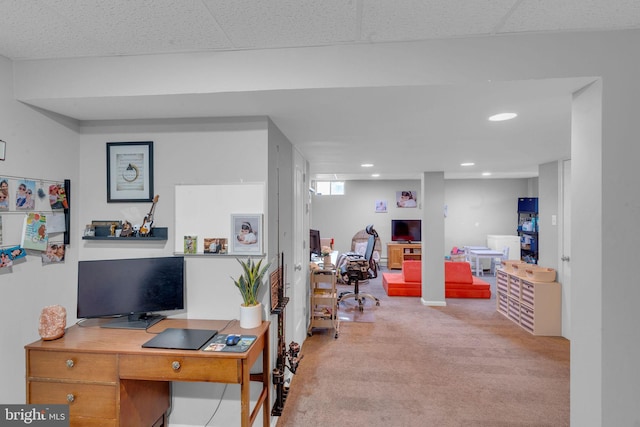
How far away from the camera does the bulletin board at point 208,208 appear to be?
6.36 ft

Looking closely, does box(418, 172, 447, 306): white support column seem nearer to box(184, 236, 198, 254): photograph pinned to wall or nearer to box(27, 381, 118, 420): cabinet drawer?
box(184, 236, 198, 254): photograph pinned to wall

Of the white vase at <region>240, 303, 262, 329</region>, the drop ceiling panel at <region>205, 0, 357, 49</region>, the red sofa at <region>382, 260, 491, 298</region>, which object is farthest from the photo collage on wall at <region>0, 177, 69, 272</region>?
the red sofa at <region>382, 260, 491, 298</region>

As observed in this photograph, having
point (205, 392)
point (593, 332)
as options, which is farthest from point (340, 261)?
point (593, 332)

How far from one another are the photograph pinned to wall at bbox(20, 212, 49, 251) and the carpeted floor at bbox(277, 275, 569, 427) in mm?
1924

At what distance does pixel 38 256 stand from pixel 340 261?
13.8ft

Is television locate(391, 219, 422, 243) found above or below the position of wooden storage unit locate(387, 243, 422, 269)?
above

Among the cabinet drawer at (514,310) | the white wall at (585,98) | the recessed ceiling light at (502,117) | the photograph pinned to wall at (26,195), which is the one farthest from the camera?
the cabinet drawer at (514,310)

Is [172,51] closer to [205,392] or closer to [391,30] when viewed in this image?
[391,30]

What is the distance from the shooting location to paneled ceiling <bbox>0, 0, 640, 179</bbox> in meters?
1.19

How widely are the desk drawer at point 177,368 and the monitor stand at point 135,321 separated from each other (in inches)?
12.2

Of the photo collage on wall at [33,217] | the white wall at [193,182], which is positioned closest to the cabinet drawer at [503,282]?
the white wall at [193,182]

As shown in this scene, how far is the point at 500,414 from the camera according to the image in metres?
2.19

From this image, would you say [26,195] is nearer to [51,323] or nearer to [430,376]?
[51,323]

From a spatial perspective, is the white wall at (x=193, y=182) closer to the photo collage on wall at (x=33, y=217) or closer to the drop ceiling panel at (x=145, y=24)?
the photo collage on wall at (x=33, y=217)
